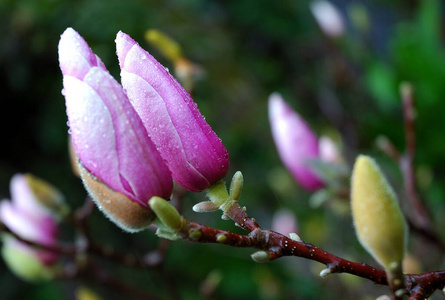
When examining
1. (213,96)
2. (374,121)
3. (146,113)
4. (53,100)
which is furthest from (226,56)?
(146,113)

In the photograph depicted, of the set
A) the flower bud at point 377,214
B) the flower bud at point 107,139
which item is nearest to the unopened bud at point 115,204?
the flower bud at point 107,139

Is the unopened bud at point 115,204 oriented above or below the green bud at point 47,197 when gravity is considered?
below

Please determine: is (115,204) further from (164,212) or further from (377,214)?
(377,214)

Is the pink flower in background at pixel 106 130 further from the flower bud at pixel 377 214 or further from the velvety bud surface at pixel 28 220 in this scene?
the velvety bud surface at pixel 28 220

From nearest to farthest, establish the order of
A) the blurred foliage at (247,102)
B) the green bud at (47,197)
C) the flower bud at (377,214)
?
the flower bud at (377,214) → the green bud at (47,197) → the blurred foliage at (247,102)

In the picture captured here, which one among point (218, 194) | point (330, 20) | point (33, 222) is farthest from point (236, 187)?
point (330, 20)

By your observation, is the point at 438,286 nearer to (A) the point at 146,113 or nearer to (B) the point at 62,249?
(A) the point at 146,113

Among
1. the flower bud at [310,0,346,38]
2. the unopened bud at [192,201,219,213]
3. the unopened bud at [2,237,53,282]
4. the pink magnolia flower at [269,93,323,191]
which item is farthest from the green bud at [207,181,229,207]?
the flower bud at [310,0,346,38]
